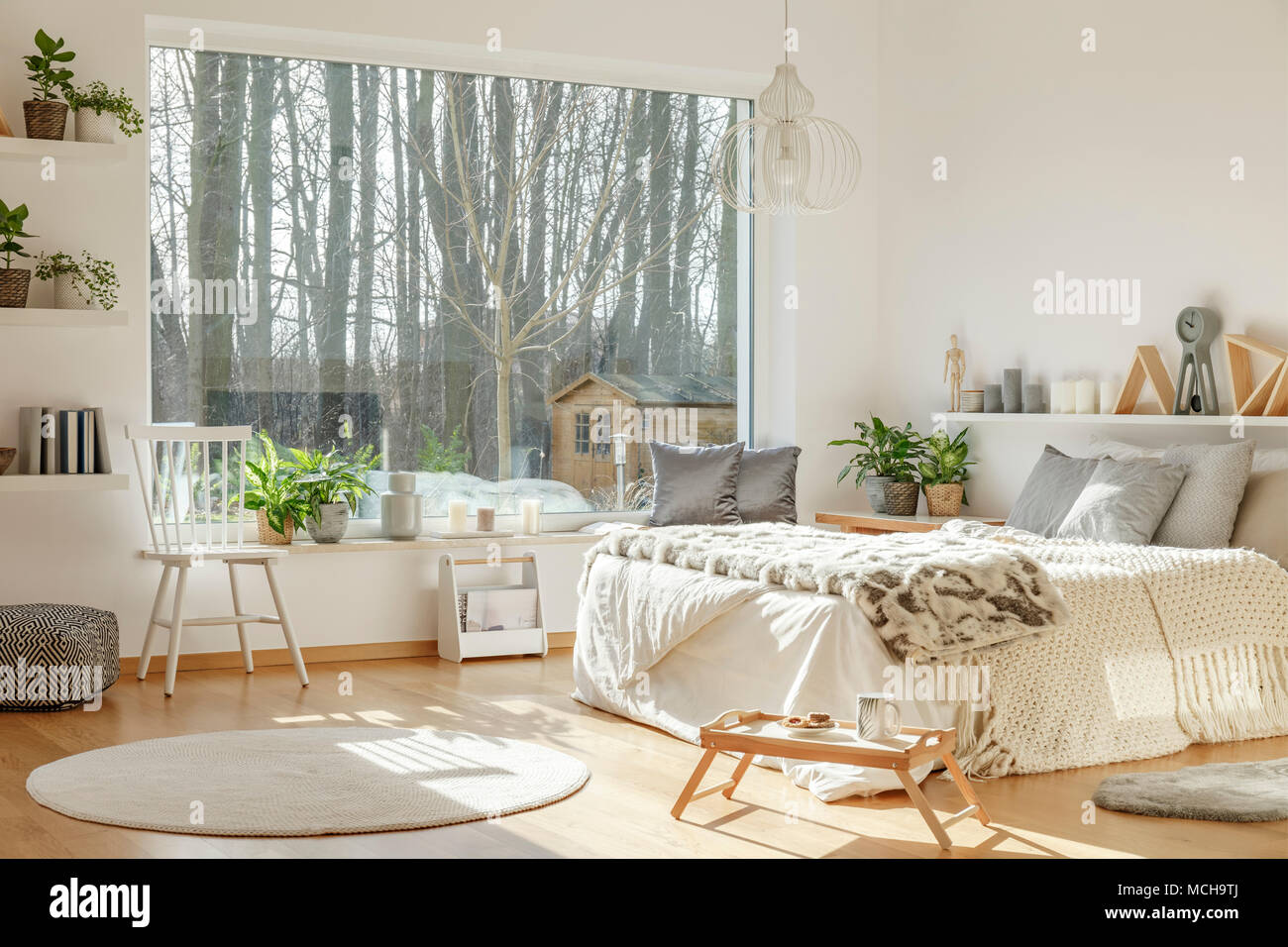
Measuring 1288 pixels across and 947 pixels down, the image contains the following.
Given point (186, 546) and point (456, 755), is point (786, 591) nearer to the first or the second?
point (456, 755)

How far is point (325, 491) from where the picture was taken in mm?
5609

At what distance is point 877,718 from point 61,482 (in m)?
3.19

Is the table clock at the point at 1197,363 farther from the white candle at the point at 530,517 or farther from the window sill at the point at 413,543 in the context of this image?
the white candle at the point at 530,517

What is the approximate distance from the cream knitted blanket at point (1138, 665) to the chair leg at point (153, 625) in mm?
2970

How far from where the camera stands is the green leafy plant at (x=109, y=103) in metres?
5.11

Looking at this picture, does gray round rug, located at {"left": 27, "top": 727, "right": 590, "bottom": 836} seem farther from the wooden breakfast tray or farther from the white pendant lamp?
the white pendant lamp

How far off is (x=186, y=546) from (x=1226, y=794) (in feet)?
11.8

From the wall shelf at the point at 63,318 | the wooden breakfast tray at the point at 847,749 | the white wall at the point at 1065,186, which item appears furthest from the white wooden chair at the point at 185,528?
the white wall at the point at 1065,186

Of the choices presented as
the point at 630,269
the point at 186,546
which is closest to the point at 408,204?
the point at 630,269

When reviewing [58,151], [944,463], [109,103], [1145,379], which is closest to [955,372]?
[944,463]

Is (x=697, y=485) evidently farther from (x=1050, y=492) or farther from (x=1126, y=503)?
(x=1126, y=503)

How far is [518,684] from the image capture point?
5.16 m

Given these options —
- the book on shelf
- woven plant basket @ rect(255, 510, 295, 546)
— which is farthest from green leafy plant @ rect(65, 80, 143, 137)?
woven plant basket @ rect(255, 510, 295, 546)
